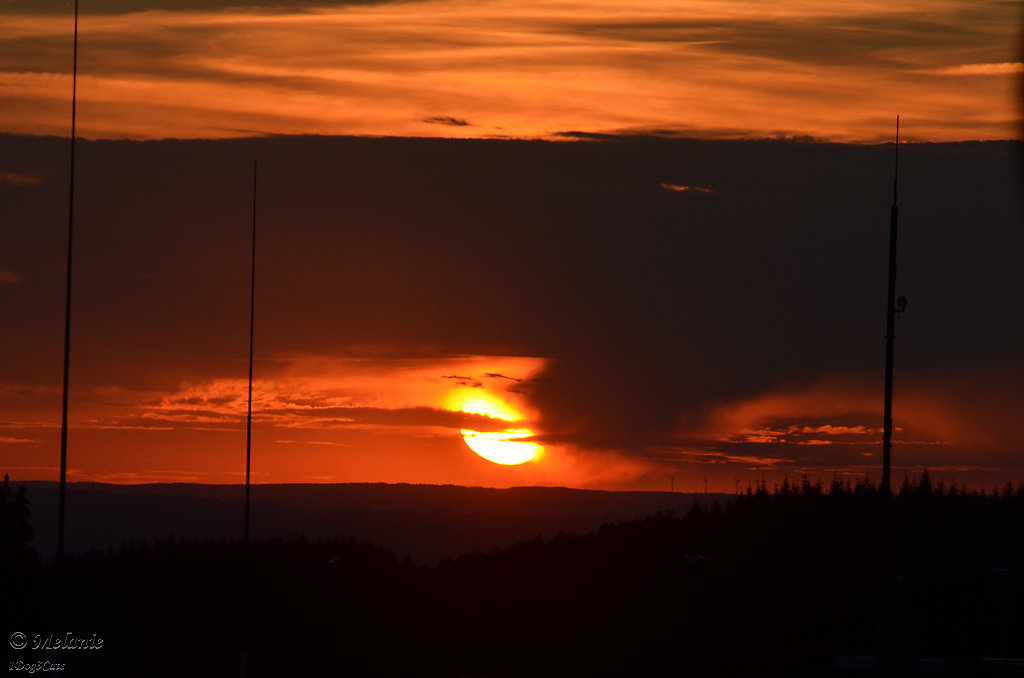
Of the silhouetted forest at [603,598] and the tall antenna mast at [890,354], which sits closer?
the tall antenna mast at [890,354]

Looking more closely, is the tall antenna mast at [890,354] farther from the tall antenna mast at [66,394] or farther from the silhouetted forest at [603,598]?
the tall antenna mast at [66,394]

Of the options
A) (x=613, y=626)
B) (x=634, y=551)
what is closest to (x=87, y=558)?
(x=634, y=551)

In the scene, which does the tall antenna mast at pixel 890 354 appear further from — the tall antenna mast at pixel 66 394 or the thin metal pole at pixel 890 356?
the tall antenna mast at pixel 66 394

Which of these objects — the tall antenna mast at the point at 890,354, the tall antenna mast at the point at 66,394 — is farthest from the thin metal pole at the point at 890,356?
the tall antenna mast at the point at 66,394

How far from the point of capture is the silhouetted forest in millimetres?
64500

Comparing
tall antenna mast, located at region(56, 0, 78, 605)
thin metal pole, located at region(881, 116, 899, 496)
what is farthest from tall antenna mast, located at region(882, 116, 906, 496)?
tall antenna mast, located at region(56, 0, 78, 605)

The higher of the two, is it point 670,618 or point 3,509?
point 3,509

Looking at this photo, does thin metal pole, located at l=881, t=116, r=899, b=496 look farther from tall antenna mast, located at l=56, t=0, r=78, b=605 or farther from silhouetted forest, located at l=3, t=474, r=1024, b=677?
tall antenna mast, located at l=56, t=0, r=78, b=605

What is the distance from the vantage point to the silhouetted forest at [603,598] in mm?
64500

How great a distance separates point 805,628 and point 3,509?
41.5m

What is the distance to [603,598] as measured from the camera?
105562mm

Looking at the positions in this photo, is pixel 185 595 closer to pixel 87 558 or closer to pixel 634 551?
pixel 87 558

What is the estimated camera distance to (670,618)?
87562mm

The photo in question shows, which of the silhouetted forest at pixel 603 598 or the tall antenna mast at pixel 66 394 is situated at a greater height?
the tall antenna mast at pixel 66 394
